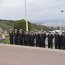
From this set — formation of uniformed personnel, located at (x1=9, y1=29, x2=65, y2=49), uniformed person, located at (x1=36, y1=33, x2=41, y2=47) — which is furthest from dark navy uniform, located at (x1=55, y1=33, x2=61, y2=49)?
uniformed person, located at (x1=36, y1=33, x2=41, y2=47)

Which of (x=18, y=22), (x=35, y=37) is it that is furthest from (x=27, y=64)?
(x=18, y=22)

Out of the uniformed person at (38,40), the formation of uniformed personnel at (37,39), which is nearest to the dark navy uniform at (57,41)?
the formation of uniformed personnel at (37,39)

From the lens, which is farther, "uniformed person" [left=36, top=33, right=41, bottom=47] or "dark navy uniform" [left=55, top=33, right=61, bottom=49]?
"uniformed person" [left=36, top=33, right=41, bottom=47]

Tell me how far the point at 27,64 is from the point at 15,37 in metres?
8.44

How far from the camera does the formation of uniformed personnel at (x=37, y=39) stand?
1644cm

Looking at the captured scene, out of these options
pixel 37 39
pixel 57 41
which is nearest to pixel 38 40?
pixel 37 39

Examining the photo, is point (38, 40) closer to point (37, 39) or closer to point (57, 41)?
point (37, 39)

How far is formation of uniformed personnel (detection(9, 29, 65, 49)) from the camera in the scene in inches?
647

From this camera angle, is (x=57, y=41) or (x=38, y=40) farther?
(x=38, y=40)

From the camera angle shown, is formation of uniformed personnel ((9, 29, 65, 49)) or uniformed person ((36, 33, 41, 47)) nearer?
formation of uniformed personnel ((9, 29, 65, 49))

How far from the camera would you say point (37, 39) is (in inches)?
690

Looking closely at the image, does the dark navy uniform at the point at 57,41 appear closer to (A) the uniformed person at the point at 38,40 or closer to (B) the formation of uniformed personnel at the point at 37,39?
(B) the formation of uniformed personnel at the point at 37,39

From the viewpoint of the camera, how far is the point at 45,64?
424 inches

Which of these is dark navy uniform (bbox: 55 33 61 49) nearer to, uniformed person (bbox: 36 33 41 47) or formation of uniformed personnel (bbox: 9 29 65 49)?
formation of uniformed personnel (bbox: 9 29 65 49)
